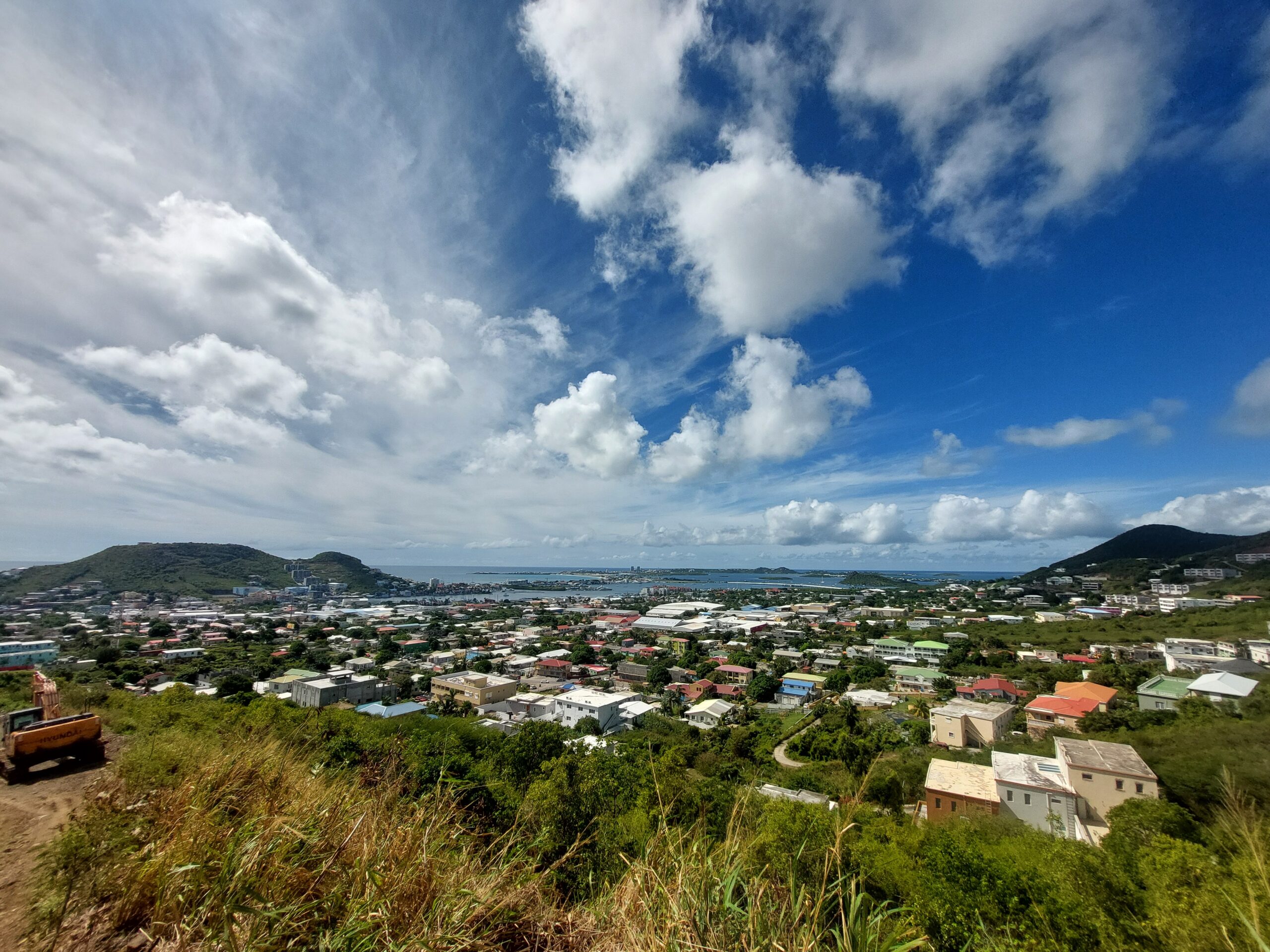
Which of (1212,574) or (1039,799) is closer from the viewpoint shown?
(1039,799)

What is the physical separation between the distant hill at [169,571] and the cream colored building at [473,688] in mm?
61188

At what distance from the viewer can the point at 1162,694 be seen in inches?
610

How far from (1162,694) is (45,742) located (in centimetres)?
2514

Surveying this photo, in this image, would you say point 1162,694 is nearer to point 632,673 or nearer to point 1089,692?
point 1089,692

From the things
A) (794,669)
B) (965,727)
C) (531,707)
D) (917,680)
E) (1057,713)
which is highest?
(1057,713)

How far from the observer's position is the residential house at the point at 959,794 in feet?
31.2

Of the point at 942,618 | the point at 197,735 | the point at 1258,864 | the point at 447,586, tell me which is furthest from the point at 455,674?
the point at 447,586

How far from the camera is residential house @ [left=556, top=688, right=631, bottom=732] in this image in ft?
56.9

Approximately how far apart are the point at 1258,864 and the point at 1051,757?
601 inches

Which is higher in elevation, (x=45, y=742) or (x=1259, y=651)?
(x=45, y=742)

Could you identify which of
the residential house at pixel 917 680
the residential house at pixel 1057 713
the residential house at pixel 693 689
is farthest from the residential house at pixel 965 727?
the residential house at pixel 693 689

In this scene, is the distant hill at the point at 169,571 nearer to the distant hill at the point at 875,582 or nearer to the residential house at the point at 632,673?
the residential house at the point at 632,673

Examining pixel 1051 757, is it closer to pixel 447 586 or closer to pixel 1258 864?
pixel 1258 864

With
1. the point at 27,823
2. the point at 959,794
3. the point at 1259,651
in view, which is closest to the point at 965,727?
the point at 959,794
